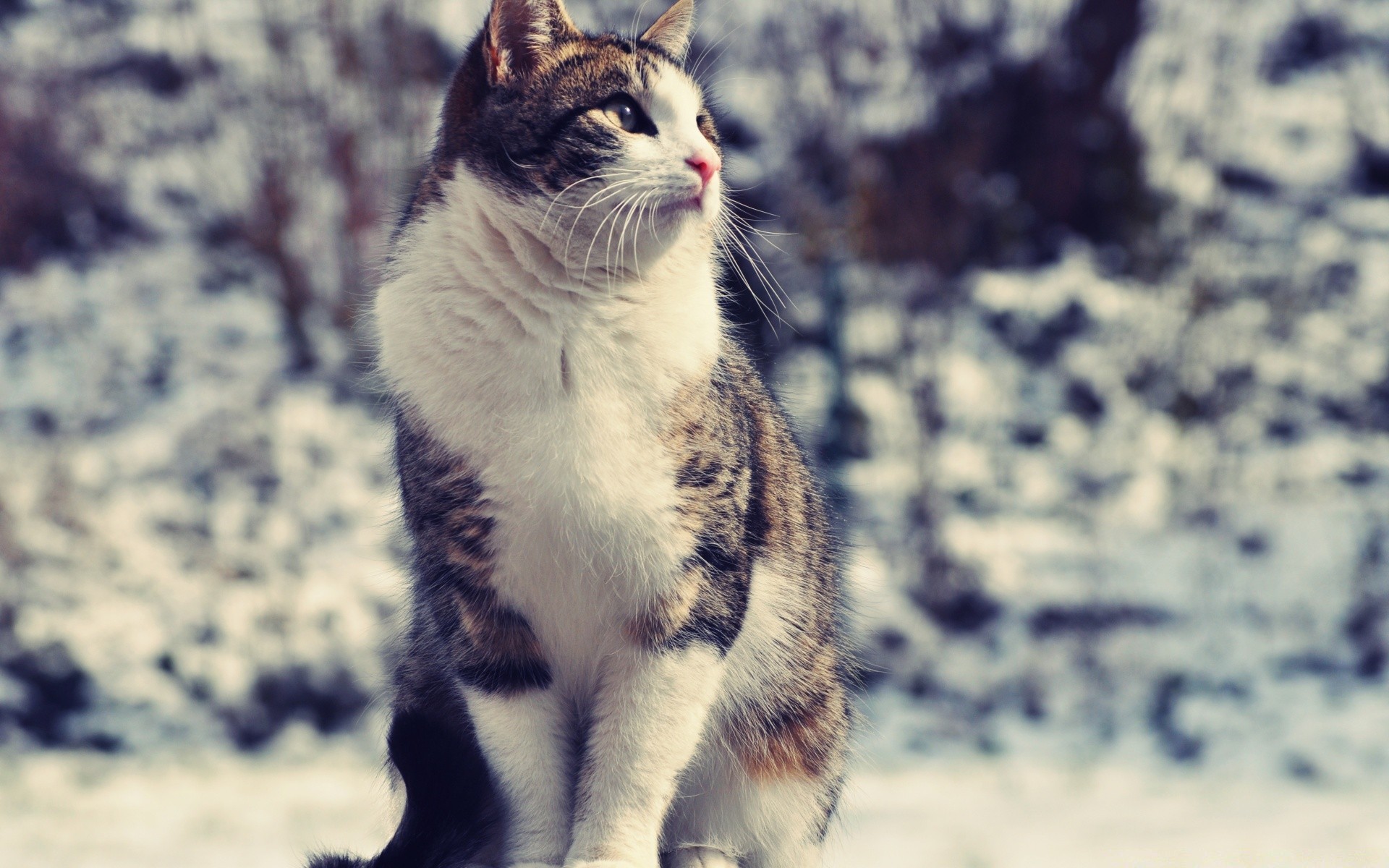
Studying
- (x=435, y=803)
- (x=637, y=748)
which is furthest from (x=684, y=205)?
(x=435, y=803)

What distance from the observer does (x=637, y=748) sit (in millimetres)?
1622

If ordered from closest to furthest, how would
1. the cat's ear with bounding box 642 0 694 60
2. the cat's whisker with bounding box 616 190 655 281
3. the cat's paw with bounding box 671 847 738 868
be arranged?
the cat's whisker with bounding box 616 190 655 281 → the cat's paw with bounding box 671 847 738 868 → the cat's ear with bounding box 642 0 694 60

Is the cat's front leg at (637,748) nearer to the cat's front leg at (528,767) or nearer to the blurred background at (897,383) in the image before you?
the cat's front leg at (528,767)

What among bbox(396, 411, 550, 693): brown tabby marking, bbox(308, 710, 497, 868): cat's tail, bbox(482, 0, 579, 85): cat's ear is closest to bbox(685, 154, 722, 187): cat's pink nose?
bbox(482, 0, 579, 85): cat's ear

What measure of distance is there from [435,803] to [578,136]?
95 cm

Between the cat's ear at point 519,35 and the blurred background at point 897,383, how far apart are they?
1683 mm

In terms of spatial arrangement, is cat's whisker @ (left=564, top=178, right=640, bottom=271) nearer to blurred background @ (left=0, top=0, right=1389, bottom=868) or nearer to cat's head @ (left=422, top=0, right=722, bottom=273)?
cat's head @ (left=422, top=0, right=722, bottom=273)

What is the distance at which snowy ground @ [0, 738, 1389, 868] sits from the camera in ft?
9.95

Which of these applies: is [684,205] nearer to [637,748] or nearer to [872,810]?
[637,748]

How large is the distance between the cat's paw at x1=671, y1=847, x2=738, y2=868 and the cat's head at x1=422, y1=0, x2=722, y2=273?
92 centimetres

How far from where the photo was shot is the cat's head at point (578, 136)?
1.61 m

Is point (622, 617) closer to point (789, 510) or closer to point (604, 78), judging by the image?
point (789, 510)

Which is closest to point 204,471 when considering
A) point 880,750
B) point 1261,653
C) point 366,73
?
point 366,73

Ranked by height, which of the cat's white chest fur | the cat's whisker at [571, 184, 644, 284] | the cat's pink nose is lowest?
Result: the cat's white chest fur
